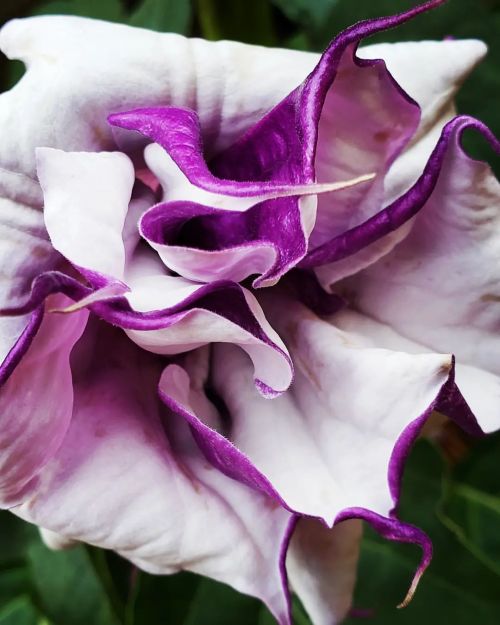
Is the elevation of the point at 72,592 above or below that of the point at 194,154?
below

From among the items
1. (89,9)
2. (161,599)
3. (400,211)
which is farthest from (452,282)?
(89,9)

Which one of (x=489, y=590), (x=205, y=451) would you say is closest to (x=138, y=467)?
(x=205, y=451)

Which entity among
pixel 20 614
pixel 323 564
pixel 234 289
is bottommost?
pixel 20 614

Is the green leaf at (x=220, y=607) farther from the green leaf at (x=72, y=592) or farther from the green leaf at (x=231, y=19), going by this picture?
the green leaf at (x=231, y=19)

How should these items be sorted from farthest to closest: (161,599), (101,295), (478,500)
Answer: (478,500) → (161,599) → (101,295)

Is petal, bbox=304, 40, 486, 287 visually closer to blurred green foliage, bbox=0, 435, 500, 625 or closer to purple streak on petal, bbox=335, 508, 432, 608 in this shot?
purple streak on petal, bbox=335, 508, 432, 608

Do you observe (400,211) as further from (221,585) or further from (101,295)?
(221,585)

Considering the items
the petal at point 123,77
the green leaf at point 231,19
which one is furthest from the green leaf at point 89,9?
the petal at point 123,77

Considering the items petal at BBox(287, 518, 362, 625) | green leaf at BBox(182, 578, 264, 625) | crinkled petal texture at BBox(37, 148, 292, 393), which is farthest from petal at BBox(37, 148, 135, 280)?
green leaf at BBox(182, 578, 264, 625)

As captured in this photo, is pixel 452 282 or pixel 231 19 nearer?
pixel 452 282
